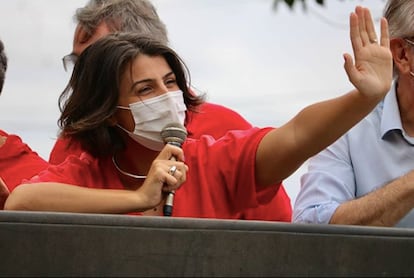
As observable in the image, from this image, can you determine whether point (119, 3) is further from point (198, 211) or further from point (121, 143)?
point (198, 211)

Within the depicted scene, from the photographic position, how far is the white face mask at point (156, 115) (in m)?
2.82

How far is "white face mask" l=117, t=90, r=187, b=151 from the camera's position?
2824 millimetres

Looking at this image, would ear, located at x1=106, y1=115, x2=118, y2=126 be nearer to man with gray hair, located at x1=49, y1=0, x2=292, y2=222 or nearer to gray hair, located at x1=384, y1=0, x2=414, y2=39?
man with gray hair, located at x1=49, y1=0, x2=292, y2=222

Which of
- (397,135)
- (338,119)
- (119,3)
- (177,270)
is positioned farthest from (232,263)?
(119,3)

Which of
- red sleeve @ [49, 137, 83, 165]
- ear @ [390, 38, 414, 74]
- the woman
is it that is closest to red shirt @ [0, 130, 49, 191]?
red sleeve @ [49, 137, 83, 165]

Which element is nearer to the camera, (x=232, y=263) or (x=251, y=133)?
(x=232, y=263)

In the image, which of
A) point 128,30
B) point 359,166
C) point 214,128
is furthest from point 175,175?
point 128,30

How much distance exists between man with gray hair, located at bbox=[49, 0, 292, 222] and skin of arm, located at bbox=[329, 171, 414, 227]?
17.3 inches

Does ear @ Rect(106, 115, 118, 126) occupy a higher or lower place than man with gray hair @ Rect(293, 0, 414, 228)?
higher

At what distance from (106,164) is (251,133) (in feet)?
1.53

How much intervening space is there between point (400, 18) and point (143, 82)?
2.88ft

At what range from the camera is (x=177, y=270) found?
1.88m

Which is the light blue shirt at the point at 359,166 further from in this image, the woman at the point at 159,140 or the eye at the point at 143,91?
the eye at the point at 143,91

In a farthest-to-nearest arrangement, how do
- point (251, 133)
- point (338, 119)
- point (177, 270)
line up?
point (251, 133), point (338, 119), point (177, 270)
